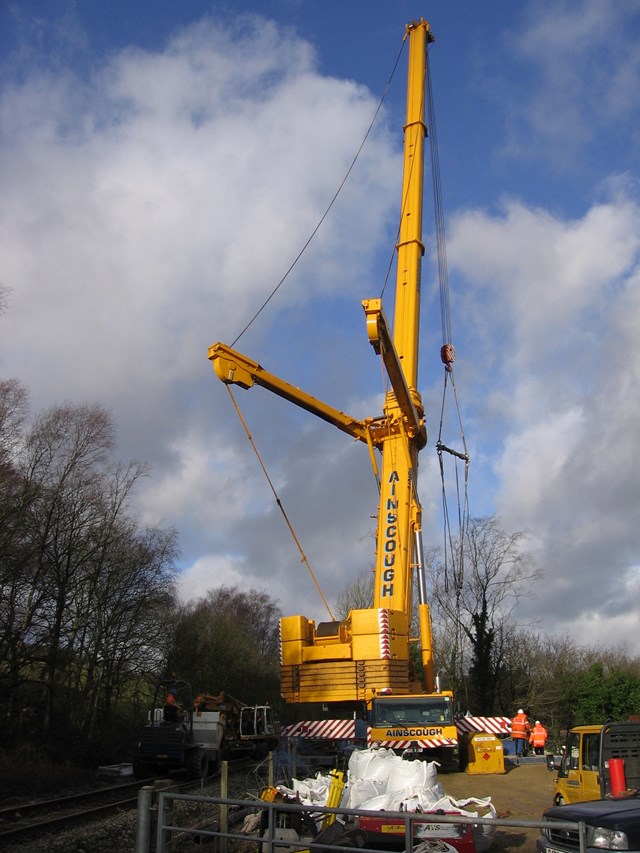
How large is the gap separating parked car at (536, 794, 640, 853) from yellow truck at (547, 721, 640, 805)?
2608 millimetres

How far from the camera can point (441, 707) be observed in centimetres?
1673

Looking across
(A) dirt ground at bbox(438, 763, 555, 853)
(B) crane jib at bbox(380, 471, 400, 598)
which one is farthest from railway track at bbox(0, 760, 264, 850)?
(B) crane jib at bbox(380, 471, 400, 598)

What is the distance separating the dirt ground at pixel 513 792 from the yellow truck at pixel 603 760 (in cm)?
102

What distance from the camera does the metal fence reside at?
5.50 meters

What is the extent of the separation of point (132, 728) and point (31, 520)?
12.0 m

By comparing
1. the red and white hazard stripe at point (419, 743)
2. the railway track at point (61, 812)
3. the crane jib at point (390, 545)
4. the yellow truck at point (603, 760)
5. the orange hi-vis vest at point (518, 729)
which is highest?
the crane jib at point (390, 545)

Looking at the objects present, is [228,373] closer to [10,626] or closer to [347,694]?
[347,694]

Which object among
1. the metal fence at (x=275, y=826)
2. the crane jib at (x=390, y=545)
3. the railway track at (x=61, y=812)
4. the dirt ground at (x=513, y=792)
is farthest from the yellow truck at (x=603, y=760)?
the crane jib at (x=390, y=545)

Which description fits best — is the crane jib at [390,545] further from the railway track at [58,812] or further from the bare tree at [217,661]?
the bare tree at [217,661]

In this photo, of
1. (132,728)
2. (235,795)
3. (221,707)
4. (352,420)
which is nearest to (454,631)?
(132,728)

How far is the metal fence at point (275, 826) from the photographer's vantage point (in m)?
5.50

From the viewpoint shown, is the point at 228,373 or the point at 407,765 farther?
the point at 228,373

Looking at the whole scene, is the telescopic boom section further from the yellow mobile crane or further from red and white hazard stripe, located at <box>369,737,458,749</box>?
red and white hazard stripe, located at <box>369,737,458,749</box>

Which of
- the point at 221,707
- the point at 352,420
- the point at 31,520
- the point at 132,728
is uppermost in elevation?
the point at 352,420
